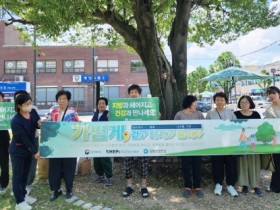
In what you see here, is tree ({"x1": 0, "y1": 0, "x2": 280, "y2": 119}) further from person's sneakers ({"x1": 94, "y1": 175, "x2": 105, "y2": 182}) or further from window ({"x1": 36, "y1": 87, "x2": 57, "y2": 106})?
window ({"x1": 36, "y1": 87, "x2": 57, "y2": 106})

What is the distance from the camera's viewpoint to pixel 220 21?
10.5 metres

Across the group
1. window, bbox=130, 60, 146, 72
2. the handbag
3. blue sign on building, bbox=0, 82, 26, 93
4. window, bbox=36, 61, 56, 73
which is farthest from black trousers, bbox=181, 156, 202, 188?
window, bbox=36, 61, 56, 73

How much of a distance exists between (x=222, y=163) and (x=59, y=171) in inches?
117

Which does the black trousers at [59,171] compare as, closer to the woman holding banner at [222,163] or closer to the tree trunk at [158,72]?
the woman holding banner at [222,163]

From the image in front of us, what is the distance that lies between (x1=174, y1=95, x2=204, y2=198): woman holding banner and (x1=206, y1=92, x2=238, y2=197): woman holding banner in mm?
329

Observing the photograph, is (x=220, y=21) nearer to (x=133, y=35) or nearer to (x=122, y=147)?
(x=133, y=35)

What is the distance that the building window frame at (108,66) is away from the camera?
138 feet

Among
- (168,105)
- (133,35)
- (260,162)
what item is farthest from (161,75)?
(260,162)

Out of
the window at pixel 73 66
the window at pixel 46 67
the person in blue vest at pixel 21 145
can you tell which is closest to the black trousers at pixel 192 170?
the person in blue vest at pixel 21 145

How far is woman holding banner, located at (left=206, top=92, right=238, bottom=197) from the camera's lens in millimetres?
5719

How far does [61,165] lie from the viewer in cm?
563

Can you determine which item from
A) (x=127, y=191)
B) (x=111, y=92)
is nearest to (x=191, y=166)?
(x=127, y=191)

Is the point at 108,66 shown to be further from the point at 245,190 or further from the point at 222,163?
the point at 245,190

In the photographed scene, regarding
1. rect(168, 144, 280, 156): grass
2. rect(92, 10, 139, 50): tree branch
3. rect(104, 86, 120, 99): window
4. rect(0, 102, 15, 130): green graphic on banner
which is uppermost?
rect(104, 86, 120, 99): window
